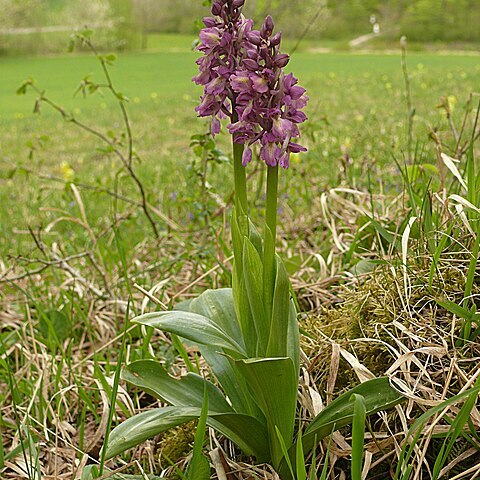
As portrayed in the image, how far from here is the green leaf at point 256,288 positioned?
3.66ft

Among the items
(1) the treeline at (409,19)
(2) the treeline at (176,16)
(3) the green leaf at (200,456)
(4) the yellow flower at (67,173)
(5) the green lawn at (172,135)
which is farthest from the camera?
(1) the treeline at (409,19)

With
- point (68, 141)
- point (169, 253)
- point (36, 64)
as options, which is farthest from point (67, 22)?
point (169, 253)

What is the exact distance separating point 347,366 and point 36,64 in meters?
27.9

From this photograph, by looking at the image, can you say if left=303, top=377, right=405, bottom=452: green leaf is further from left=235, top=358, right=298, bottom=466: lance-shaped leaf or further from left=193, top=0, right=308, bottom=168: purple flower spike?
left=193, top=0, right=308, bottom=168: purple flower spike

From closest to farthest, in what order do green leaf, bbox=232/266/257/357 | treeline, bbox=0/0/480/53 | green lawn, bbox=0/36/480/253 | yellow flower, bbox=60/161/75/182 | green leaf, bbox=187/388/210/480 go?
green leaf, bbox=187/388/210/480 < green leaf, bbox=232/266/257/357 < yellow flower, bbox=60/161/75/182 < green lawn, bbox=0/36/480/253 < treeline, bbox=0/0/480/53

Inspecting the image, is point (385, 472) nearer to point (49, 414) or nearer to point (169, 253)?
point (49, 414)

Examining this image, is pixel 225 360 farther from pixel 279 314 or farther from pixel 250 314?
pixel 279 314

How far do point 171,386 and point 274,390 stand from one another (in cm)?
26

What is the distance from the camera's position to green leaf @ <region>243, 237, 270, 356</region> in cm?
111

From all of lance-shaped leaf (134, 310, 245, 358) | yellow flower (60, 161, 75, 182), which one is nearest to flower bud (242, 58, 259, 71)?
lance-shaped leaf (134, 310, 245, 358)

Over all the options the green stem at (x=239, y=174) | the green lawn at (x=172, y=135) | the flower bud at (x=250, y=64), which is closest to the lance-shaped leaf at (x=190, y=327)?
the green stem at (x=239, y=174)

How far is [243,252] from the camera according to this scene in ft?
3.65

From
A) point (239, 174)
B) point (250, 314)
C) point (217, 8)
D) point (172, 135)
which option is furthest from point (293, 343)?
point (172, 135)

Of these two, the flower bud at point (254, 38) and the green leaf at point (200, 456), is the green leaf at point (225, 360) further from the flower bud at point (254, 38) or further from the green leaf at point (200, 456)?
the flower bud at point (254, 38)
